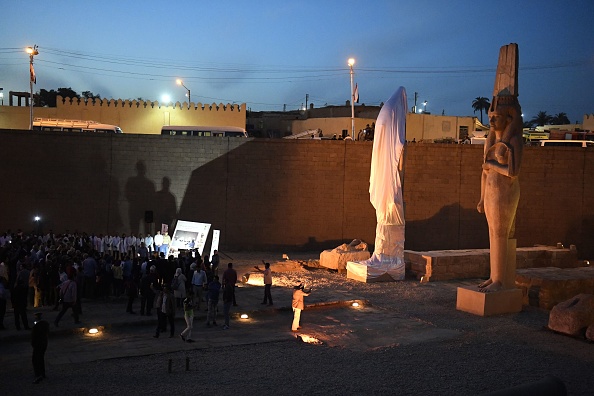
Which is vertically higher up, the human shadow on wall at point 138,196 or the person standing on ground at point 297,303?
the human shadow on wall at point 138,196

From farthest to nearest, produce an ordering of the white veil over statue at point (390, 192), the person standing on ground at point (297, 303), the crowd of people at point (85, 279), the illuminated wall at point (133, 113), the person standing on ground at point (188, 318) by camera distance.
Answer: the illuminated wall at point (133, 113) → the white veil over statue at point (390, 192) → the person standing on ground at point (297, 303) → the crowd of people at point (85, 279) → the person standing on ground at point (188, 318)

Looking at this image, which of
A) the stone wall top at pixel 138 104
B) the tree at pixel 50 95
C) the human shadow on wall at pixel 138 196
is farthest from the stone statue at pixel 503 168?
the tree at pixel 50 95

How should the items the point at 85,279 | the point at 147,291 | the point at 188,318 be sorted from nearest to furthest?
the point at 188,318 → the point at 147,291 → the point at 85,279

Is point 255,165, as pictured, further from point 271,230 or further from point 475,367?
point 475,367

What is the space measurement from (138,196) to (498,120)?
14367 mm

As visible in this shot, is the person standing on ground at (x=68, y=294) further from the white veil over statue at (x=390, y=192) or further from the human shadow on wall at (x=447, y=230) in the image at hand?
the human shadow on wall at (x=447, y=230)

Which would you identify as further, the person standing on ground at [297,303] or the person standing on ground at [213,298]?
the person standing on ground at [213,298]

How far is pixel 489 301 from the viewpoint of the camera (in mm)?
12102

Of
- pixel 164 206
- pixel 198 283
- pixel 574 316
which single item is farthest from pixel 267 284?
pixel 164 206

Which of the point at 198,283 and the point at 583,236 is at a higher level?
the point at 583,236

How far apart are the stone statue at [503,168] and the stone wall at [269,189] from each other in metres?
10.1

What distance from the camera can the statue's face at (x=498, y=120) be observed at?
11812mm

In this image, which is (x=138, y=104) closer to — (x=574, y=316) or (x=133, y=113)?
(x=133, y=113)

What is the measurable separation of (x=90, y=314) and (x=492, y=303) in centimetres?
855
